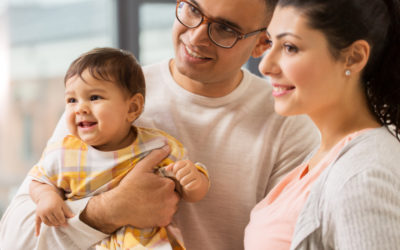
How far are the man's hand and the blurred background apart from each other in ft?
6.11

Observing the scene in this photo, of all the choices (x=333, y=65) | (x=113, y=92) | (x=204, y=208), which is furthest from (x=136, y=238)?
(x=333, y=65)

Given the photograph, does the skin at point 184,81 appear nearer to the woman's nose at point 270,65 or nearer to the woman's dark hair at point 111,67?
the woman's dark hair at point 111,67

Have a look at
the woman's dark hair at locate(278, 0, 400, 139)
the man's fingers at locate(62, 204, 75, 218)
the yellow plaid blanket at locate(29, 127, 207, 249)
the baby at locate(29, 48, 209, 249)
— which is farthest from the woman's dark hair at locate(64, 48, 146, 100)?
the woman's dark hair at locate(278, 0, 400, 139)

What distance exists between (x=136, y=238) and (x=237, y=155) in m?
0.47

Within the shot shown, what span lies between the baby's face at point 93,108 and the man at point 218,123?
0.16 meters

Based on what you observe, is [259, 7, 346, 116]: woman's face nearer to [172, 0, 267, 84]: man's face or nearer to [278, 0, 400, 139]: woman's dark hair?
[278, 0, 400, 139]: woman's dark hair

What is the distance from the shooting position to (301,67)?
1.26 metres

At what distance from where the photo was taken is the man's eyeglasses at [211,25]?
1.70 m

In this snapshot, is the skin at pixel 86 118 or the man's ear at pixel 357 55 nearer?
the man's ear at pixel 357 55

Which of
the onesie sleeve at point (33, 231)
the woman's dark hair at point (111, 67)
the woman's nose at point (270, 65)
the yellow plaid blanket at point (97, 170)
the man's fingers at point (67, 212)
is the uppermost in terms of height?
the woman's nose at point (270, 65)

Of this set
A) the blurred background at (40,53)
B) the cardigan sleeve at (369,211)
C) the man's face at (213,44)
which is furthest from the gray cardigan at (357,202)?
the blurred background at (40,53)

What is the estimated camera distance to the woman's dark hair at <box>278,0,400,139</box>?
1214 mm

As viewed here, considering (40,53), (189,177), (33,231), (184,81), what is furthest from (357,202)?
(40,53)

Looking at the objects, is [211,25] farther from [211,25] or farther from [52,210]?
[52,210]
